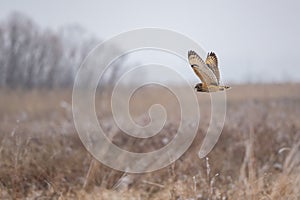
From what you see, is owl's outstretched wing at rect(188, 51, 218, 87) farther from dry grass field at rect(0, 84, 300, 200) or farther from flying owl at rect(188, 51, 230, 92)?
dry grass field at rect(0, 84, 300, 200)

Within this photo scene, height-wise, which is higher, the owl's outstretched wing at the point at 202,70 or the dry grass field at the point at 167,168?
the owl's outstretched wing at the point at 202,70

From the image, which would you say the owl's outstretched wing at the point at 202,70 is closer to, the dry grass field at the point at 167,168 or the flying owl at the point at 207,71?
→ the flying owl at the point at 207,71

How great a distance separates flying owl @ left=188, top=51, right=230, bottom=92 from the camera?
635mm

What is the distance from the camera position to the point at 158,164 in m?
2.95

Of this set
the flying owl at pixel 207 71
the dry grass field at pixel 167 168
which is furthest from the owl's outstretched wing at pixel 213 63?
the dry grass field at pixel 167 168

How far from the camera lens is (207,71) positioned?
2.15 feet

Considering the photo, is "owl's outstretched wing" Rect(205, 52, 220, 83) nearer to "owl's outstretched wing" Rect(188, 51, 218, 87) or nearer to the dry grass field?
"owl's outstretched wing" Rect(188, 51, 218, 87)

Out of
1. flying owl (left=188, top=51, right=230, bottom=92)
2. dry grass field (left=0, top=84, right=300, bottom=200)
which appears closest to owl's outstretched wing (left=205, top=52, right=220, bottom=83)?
flying owl (left=188, top=51, right=230, bottom=92)

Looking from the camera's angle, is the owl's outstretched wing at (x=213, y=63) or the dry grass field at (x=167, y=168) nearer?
the owl's outstretched wing at (x=213, y=63)

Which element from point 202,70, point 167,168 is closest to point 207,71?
point 202,70

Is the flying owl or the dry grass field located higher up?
the flying owl

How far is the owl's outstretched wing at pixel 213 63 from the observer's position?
0.66m

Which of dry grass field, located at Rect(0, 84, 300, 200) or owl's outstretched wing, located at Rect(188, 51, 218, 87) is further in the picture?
dry grass field, located at Rect(0, 84, 300, 200)

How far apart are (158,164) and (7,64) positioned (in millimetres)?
11491
